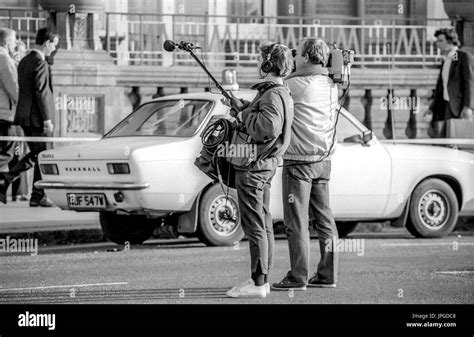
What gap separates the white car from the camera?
46.2ft

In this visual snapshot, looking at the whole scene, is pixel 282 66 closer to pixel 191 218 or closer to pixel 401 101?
pixel 191 218

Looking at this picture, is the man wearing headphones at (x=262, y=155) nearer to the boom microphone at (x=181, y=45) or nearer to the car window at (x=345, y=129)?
the boom microphone at (x=181, y=45)

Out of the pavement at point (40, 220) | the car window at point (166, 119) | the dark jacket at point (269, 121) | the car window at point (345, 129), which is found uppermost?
the dark jacket at point (269, 121)

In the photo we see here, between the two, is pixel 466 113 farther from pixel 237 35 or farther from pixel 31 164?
pixel 31 164

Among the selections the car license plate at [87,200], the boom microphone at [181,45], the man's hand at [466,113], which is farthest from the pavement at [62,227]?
the boom microphone at [181,45]

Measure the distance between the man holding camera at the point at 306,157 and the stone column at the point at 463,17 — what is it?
525 inches

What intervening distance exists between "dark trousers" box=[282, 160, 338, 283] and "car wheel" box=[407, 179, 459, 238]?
4566 millimetres

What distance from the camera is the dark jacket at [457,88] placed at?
19.3 m

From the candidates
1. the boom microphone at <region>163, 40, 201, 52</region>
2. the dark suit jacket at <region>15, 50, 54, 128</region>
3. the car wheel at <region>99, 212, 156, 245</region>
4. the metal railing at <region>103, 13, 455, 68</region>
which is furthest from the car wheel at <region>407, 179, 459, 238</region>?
the metal railing at <region>103, 13, 455, 68</region>

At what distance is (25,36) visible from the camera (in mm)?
22781

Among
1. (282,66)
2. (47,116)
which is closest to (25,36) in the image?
(47,116)

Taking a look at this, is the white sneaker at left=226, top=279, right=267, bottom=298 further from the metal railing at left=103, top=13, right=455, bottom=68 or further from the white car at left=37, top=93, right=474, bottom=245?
the metal railing at left=103, top=13, right=455, bottom=68

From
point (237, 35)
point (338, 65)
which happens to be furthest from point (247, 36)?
point (338, 65)
